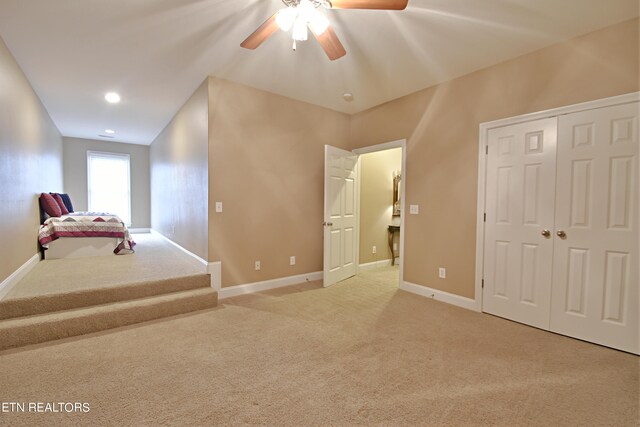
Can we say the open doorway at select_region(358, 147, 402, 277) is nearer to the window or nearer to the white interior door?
the white interior door

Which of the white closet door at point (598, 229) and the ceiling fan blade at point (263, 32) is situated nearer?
the ceiling fan blade at point (263, 32)

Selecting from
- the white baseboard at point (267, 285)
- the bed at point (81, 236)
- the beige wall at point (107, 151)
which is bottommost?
the white baseboard at point (267, 285)

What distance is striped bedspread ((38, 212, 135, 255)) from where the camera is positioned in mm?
4238

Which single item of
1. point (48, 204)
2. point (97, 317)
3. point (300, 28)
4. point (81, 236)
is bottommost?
point (97, 317)

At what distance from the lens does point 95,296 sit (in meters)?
2.88

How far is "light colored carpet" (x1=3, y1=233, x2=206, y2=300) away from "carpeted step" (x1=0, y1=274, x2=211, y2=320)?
8 cm

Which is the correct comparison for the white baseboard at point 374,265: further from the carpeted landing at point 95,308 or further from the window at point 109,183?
the window at point 109,183

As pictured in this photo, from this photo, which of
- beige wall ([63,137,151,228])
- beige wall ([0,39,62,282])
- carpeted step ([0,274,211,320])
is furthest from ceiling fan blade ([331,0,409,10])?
beige wall ([63,137,151,228])

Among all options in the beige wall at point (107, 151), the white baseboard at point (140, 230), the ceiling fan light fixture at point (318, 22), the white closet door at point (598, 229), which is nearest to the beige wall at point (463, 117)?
the white closet door at point (598, 229)

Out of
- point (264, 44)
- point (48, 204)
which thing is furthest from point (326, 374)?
point (48, 204)

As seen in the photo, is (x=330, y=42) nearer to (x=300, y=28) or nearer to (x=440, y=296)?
(x=300, y=28)

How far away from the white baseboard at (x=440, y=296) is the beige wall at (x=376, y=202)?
1.26m

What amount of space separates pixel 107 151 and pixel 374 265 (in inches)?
292

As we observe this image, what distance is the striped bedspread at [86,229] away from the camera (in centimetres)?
424
